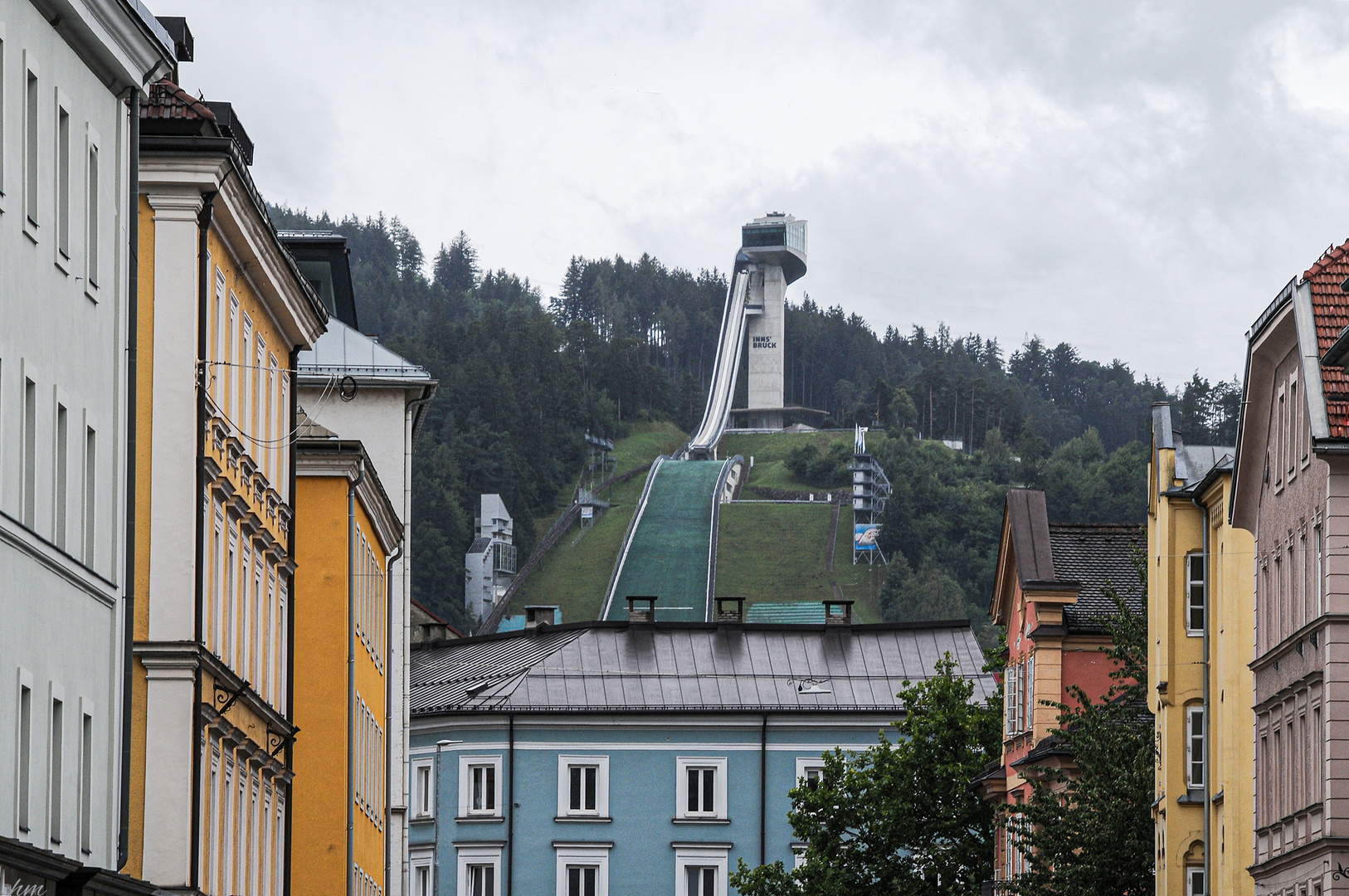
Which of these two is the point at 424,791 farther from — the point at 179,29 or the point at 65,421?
the point at 65,421

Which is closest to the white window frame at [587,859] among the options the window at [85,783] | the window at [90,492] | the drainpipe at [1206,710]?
the drainpipe at [1206,710]

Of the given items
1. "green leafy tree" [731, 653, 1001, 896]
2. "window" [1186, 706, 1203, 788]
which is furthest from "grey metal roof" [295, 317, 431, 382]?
"window" [1186, 706, 1203, 788]

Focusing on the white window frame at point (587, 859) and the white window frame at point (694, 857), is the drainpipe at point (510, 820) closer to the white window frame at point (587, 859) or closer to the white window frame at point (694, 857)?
the white window frame at point (587, 859)

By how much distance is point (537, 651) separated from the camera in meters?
80.2

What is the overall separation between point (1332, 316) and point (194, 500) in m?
15.6

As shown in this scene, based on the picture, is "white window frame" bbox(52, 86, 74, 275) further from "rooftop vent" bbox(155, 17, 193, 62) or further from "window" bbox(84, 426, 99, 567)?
"rooftop vent" bbox(155, 17, 193, 62)

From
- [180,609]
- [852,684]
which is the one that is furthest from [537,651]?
[180,609]

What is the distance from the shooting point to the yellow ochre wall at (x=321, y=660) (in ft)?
126

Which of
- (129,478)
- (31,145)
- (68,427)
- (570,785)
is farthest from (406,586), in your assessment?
A: (31,145)

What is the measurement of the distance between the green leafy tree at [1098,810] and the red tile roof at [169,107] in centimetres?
2078

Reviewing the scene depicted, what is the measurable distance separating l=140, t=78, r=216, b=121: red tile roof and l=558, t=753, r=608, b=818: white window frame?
168 ft

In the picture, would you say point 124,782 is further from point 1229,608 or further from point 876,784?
point 876,784

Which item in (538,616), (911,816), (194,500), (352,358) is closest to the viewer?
(194,500)

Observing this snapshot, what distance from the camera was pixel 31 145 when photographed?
19156 mm
